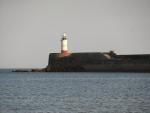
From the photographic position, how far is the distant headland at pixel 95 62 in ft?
320

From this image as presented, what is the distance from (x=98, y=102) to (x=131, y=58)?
233 ft

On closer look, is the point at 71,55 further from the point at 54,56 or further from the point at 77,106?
the point at 77,106

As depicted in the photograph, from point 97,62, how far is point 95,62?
17.5 inches

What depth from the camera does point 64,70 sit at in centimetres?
10656

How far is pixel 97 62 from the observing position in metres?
103

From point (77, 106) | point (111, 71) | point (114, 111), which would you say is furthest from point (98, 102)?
point (111, 71)

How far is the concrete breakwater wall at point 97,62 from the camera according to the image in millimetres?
97562

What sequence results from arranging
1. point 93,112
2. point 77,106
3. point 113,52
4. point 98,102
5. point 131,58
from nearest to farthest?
point 93,112
point 77,106
point 98,102
point 131,58
point 113,52

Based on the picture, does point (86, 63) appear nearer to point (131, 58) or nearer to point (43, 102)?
point (131, 58)

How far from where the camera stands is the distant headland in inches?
3845

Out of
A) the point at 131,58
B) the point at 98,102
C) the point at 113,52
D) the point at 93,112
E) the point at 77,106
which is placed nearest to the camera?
the point at 93,112

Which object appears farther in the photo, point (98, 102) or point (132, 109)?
point (98, 102)

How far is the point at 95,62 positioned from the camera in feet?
338

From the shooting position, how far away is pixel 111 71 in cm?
10062
